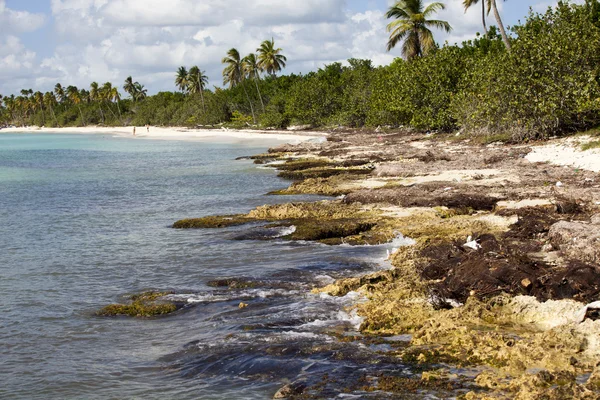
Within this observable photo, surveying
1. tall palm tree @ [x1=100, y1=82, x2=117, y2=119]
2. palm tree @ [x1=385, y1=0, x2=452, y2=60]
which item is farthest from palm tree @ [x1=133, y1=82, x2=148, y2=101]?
palm tree @ [x1=385, y1=0, x2=452, y2=60]

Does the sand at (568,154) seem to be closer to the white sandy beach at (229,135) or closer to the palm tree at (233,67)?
the white sandy beach at (229,135)

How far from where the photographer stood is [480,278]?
9219 millimetres

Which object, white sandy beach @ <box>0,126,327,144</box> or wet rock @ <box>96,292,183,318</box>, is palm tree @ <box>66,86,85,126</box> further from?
wet rock @ <box>96,292,183,318</box>

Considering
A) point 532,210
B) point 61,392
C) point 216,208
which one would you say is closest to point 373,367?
point 61,392

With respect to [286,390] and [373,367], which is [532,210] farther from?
[286,390]

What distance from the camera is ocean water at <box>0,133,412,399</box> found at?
7.72 metres

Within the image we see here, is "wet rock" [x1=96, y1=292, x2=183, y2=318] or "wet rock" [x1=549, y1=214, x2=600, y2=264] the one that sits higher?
"wet rock" [x1=549, y1=214, x2=600, y2=264]

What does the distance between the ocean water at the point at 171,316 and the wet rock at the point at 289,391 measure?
0.63ft

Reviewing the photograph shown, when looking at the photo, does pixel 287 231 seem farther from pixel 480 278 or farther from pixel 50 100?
pixel 50 100

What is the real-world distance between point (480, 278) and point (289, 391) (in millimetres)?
3594

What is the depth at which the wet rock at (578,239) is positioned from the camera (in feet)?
33.5

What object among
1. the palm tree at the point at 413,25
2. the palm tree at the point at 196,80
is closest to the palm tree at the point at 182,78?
the palm tree at the point at 196,80

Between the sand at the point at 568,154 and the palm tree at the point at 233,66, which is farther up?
the palm tree at the point at 233,66

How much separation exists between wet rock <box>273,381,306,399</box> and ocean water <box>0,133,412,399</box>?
191 mm
